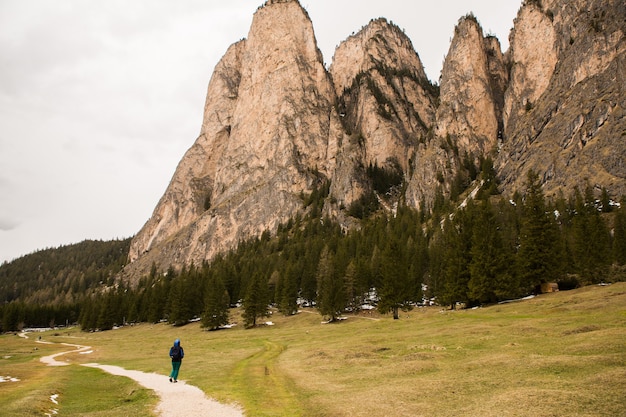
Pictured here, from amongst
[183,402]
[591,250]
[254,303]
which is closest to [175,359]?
[183,402]

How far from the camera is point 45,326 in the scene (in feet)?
582

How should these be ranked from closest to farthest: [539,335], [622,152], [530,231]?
[539,335], [530,231], [622,152]

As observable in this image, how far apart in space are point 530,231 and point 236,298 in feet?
322

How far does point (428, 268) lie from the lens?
11394 cm

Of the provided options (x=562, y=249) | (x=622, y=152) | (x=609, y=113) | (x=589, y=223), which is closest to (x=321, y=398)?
(x=562, y=249)

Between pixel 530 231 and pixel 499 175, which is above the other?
pixel 499 175

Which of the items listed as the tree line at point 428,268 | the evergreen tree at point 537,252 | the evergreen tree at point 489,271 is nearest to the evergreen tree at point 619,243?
the tree line at point 428,268

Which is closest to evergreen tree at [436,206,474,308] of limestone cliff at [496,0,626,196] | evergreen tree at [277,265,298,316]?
A: evergreen tree at [277,265,298,316]

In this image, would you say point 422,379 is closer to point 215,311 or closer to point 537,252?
point 537,252

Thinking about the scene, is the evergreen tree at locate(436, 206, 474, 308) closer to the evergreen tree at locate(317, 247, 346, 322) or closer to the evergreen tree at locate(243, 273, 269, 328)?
the evergreen tree at locate(317, 247, 346, 322)

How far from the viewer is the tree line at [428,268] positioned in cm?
6450

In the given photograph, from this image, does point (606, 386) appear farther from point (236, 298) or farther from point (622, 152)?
point (622, 152)

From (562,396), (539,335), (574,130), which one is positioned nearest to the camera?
(562,396)

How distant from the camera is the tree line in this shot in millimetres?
64500
